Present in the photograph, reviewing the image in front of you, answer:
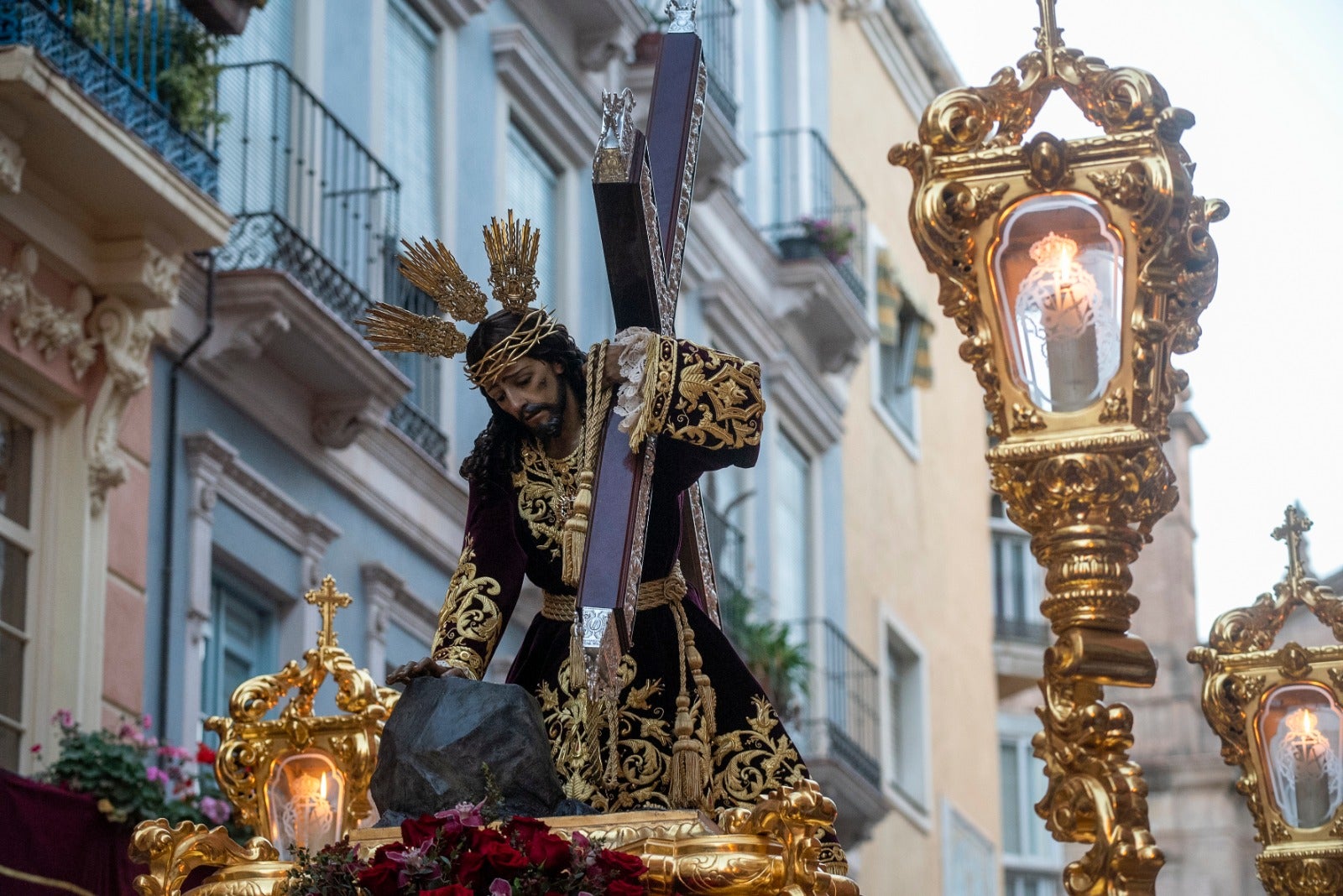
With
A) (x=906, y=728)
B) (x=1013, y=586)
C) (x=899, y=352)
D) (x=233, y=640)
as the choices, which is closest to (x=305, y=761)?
(x=233, y=640)

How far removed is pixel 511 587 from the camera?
20.3 ft

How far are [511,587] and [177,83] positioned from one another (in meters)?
7.16

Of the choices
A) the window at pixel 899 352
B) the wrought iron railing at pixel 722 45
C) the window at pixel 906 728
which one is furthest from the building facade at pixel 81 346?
the window at pixel 899 352

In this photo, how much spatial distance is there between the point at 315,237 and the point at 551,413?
8647 millimetres

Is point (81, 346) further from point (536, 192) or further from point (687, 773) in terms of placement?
point (687, 773)

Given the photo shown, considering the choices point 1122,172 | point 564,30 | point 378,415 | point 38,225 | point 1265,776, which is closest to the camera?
point 1122,172

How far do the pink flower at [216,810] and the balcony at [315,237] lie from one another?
2.62 m

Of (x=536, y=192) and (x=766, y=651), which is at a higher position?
(x=536, y=192)

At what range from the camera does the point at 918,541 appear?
87.7ft

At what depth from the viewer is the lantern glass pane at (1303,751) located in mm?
9641

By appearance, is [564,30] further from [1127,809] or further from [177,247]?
[1127,809]

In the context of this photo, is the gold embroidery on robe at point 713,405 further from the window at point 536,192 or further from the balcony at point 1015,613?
the balcony at point 1015,613

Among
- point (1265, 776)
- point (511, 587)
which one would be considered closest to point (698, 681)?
point (511, 587)

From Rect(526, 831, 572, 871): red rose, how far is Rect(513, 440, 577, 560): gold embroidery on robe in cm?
109
